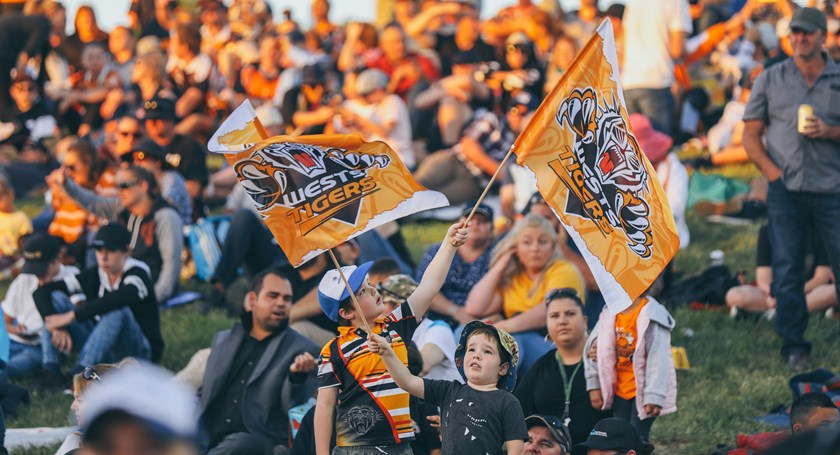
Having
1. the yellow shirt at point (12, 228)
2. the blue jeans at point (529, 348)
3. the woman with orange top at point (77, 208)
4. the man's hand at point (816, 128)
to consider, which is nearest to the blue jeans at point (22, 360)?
the woman with orange top at point (77, 208)

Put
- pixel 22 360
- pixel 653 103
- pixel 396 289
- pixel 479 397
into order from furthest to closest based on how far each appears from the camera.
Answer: pixel 653 103
pixel 22 360
pixel 396 289
pixel 479 397

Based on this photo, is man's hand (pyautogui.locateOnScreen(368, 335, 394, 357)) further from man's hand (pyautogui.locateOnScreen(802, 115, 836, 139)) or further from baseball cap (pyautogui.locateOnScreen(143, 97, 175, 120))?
baseball cap (pyautogui.locateOnScreen(143, 97, 175, 120))

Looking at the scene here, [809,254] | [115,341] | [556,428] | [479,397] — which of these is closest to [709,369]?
[809,254]

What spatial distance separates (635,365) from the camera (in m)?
7.38

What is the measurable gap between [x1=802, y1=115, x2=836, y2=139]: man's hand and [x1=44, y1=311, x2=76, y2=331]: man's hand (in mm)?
5469

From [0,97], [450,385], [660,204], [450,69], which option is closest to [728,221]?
[450,69]

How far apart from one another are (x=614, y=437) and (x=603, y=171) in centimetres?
135

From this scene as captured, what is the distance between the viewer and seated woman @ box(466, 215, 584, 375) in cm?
914

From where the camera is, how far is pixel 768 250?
10500mm

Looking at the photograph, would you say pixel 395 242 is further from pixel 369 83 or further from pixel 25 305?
pixel 369 83

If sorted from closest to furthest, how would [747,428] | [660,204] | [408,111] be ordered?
[660,204] < [747,428] < [408,111]

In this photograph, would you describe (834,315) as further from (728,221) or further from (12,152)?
(12,152)

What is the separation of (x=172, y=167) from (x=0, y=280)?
221 cm

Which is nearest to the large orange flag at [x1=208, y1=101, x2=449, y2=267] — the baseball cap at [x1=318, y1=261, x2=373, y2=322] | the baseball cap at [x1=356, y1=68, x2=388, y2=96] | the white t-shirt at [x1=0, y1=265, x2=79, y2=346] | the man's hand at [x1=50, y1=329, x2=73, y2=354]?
the baseball cap at [x1=318, y1=261, x2=373, y2=322]
